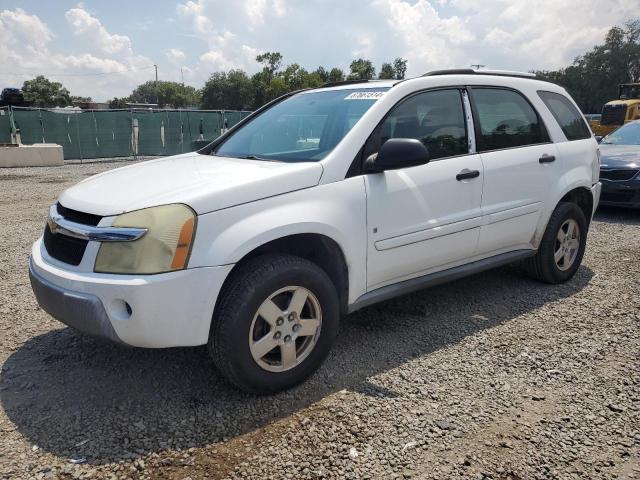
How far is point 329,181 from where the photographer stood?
3074 mm

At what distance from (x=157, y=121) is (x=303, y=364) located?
18022 mm

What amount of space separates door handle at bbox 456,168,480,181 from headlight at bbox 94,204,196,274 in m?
2.00

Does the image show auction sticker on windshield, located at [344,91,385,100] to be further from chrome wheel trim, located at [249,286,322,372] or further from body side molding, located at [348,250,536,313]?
chrome wheel trim, located at [249,286,322,372]

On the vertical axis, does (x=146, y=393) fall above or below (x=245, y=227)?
below

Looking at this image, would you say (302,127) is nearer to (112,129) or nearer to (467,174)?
(467,174)

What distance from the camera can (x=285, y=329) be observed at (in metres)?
2.90

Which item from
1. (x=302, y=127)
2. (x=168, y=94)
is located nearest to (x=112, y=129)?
(x=302, y=127)

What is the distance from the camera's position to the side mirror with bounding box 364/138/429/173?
10.2 ft

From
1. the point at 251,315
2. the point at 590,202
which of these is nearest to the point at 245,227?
the point at 251,315

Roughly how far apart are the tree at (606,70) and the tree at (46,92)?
80.7 m

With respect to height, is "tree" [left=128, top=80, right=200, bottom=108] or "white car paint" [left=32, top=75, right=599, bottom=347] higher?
"tree" [left=128, top=80, right=200, bottom=108]

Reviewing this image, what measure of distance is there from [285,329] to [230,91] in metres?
91.9

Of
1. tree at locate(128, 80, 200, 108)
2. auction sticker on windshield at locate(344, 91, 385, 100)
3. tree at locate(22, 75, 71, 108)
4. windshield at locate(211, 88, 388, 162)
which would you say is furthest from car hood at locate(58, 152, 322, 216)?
tree at locate(128, 80, 200, 108)

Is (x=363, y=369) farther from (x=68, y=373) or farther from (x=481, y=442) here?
(x=68, y=373)
